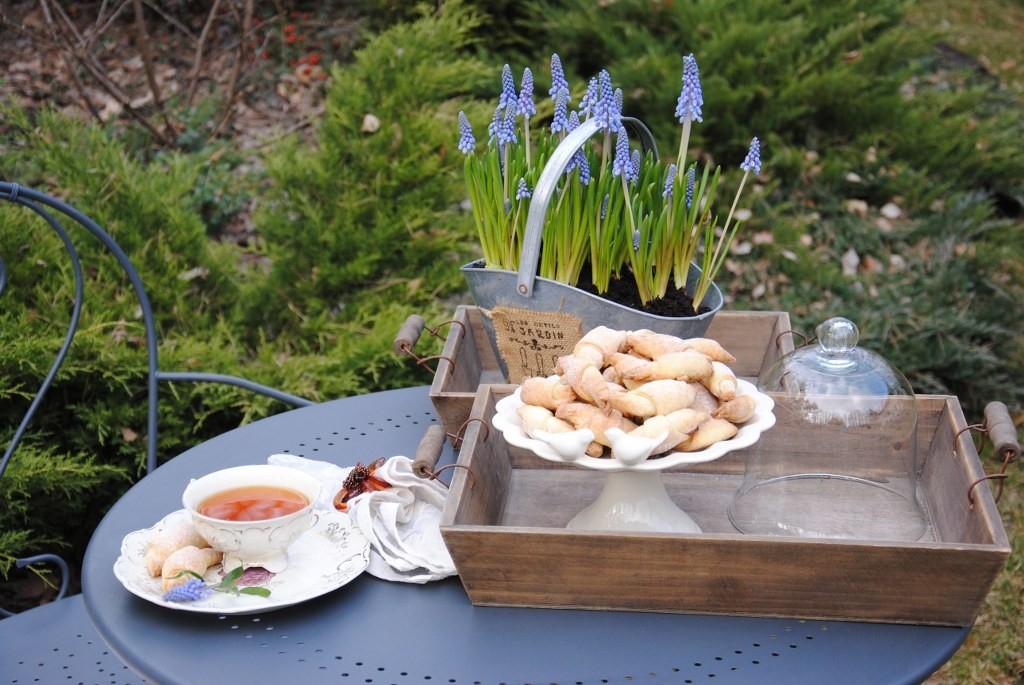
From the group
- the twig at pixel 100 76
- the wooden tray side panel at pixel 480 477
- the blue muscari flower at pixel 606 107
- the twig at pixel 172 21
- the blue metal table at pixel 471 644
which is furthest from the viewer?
the twig at pixel 172 21

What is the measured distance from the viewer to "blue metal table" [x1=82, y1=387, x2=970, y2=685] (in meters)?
1.13

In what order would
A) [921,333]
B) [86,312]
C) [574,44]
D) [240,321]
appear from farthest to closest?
[574,44]
[921,333]
[240,321]
[86,312]

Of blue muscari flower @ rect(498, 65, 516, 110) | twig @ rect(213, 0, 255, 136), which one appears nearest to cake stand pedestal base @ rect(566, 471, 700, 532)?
blue muscari flower @ rect(498, 65, 516, 110)

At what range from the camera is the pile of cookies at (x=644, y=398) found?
120 centimetres

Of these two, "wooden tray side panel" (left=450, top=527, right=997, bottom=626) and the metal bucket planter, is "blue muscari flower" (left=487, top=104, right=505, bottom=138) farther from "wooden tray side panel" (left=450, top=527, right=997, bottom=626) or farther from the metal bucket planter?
"wooden tray side panel" (left=450, top=527, right=997, bottom=626)

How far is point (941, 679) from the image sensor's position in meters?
2.50

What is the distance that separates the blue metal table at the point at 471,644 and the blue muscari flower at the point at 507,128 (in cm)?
71

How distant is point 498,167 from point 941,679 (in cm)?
175

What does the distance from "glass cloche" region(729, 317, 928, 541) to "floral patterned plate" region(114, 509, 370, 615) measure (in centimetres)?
52

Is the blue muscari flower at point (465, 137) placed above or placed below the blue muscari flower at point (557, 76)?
below

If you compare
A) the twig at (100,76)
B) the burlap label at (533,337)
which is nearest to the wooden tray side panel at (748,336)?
the burlap label at (533,337)

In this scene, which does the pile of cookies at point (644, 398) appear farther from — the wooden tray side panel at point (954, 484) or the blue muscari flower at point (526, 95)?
the blue muscari flower at point (526, 95)

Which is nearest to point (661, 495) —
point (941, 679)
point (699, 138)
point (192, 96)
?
point (941, 679)

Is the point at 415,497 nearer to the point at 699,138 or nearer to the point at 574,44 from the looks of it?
the point at 699,138
